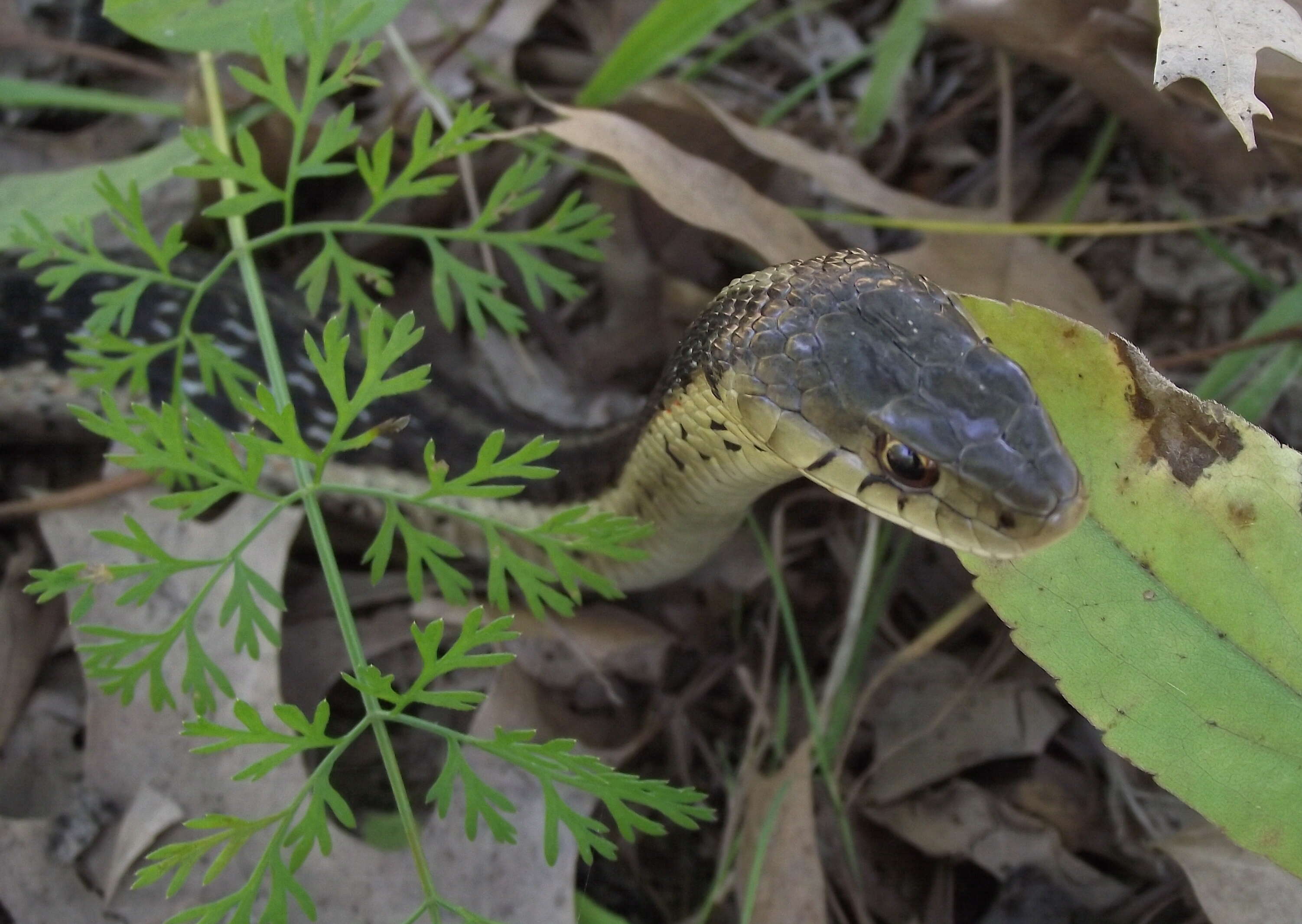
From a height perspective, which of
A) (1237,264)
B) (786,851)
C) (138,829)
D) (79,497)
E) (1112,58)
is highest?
(1112,58)

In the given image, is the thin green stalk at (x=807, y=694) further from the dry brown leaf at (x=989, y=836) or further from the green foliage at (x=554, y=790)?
the green foliage at (x=554, y=790)

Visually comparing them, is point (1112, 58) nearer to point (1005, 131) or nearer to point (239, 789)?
point (1005, 131)

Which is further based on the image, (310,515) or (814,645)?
(814,645)

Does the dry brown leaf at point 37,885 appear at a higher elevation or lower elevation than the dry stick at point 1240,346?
lower

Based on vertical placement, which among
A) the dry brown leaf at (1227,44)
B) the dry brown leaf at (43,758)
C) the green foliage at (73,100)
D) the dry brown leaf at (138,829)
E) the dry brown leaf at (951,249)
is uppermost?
the dry brown leaf at (1227,44)

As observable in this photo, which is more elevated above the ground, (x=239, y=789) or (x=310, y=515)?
(x=310, y=515)

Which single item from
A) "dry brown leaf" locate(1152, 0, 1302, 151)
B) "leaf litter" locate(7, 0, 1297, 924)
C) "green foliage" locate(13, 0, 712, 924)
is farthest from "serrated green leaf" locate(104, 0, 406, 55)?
"dry brown leaf" locate(1152, 0, 1302, 151)

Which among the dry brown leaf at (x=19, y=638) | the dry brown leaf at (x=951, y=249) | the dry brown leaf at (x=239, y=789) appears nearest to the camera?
the dry brown leaf at (x=239, y=789)

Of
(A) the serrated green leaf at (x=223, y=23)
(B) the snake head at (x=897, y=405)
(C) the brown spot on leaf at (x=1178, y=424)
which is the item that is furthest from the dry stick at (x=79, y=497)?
(C) the brown spot on leaf at (x=1178, y=424)

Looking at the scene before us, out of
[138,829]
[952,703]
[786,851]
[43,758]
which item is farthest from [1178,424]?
[43,758]
